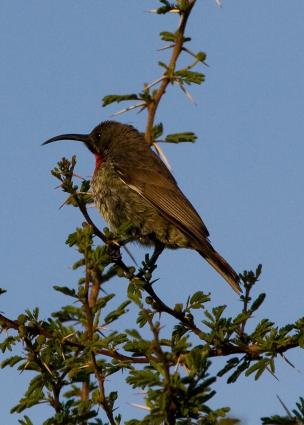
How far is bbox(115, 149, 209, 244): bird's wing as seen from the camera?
7.40 m

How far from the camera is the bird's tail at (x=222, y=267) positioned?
21.9 ft

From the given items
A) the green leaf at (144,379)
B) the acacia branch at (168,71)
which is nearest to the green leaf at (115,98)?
the acacia branch at (168,71)

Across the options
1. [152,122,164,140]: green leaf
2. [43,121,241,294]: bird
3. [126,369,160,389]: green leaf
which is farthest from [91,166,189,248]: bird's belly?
[126,369,160,389]: green leaf

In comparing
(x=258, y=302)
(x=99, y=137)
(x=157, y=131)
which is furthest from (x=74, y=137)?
(x=258, y=302)

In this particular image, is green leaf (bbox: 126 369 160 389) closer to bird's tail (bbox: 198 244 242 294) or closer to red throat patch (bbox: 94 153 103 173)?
bird's tail (bbox: 198 244 242 294)

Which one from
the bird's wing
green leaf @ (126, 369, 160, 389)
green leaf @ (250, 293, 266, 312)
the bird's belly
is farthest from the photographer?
the bird's belly

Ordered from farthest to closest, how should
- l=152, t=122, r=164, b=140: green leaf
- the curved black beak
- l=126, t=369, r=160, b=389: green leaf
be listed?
the curved black beak < l=152, t=122, r=164, b=140: green leaf < l=126, t=369, r=160, b=389: green leaf

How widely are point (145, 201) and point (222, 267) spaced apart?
1.32 metres

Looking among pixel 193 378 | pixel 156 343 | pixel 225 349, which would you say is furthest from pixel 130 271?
pixel 156 343

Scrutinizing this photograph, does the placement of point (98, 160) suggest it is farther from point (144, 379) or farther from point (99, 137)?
point (144, 379)

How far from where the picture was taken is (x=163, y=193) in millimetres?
7988

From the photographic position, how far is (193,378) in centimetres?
285

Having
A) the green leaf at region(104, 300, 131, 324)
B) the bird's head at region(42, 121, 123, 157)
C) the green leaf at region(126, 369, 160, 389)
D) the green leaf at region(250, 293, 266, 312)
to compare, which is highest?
the bird's head at region(42, 121, 123, 157)

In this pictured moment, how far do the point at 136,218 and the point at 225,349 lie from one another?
12.1 ft
